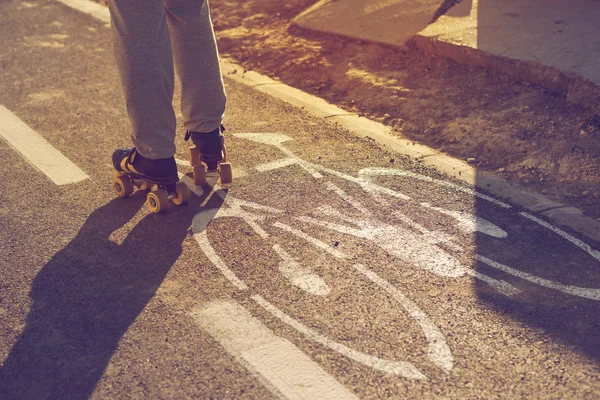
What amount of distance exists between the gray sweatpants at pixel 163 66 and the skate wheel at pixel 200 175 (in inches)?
8.1

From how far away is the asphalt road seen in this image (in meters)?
2.63

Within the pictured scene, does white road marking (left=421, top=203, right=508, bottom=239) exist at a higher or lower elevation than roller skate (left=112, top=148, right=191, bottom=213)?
higher

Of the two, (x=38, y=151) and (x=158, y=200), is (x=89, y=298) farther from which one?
(x=38, y=151)

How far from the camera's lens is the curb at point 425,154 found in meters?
3.70

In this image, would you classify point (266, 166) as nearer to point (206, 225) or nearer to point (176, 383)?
point (206, 225)

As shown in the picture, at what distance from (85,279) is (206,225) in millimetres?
654

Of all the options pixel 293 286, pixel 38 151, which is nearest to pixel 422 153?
pixel 293 286

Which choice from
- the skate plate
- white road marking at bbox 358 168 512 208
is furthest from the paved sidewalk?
the skate plate

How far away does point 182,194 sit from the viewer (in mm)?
3822

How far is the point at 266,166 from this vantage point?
431 cm

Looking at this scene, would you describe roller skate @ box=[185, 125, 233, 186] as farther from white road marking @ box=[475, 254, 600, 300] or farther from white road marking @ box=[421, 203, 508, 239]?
white road marking @ box=[475, 254, 600, 300]

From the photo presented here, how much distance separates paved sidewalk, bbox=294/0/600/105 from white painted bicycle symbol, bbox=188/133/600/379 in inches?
50.5

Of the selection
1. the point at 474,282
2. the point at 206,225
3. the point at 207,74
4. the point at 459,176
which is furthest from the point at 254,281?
the point at 459,176

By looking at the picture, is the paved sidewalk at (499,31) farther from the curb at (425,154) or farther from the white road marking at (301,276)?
the white road marking at (301,276)
